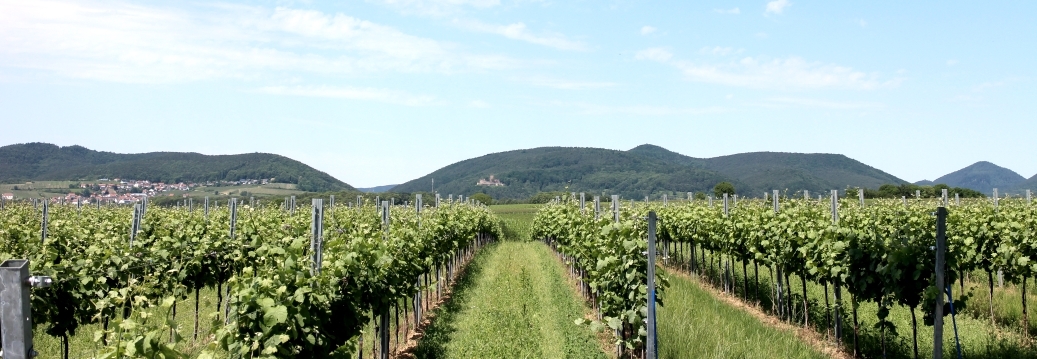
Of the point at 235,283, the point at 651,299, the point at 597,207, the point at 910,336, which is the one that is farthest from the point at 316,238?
the point at 910,336

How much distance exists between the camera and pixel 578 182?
178 metres

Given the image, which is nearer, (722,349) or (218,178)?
(722,349)

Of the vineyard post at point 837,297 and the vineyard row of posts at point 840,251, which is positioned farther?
the vineyard post at point 837,297

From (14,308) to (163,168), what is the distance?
13818cm

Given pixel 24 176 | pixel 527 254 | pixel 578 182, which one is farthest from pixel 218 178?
pixel 527 254

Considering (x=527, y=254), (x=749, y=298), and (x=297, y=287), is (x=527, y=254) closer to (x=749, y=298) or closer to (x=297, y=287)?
(x=749, y=298)

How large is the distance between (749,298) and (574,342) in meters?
6.00

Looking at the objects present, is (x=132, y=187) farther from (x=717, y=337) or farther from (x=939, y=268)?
(x=939, y=268)

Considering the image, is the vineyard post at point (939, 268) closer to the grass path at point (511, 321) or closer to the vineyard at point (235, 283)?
the grass path at point (511, 321)

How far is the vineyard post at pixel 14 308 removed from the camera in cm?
246

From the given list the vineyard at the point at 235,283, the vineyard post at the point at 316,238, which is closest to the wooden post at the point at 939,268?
the vineyard at the point at 235,283

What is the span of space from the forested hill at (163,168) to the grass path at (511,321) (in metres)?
114

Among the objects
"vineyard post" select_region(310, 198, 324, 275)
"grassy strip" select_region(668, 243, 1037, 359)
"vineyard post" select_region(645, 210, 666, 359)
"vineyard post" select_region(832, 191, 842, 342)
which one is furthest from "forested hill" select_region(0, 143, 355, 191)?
"vineyard post" select_region(645, 210, 666, 359)

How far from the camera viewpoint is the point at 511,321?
37.3 feet
